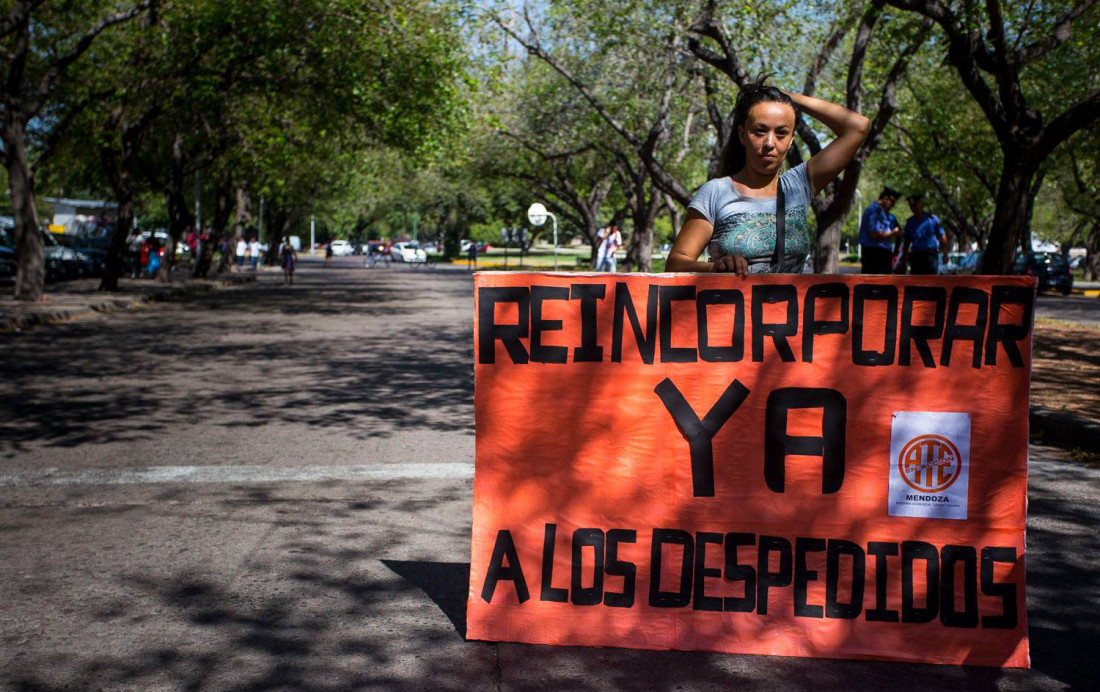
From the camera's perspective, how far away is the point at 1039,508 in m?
6.46

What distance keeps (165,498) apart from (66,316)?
1639 cm

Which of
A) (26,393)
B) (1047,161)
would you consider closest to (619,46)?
(1047,161)

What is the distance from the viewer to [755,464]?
13.2 feet

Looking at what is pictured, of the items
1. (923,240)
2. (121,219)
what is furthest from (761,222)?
(121,219)

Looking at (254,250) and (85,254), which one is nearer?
(85,254)

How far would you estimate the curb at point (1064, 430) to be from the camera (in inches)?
333

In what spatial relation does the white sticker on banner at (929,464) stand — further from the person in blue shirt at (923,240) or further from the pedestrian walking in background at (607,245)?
the pedestrian walking in background at (607,245)

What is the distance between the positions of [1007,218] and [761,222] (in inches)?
461

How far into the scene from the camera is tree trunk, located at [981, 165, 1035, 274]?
575 inches

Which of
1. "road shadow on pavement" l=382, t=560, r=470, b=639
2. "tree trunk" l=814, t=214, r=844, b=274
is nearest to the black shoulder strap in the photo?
"road shadow on pavement" l=382, t=560, r=470, b=639

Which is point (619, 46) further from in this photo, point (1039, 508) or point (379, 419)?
point (1039, 508)

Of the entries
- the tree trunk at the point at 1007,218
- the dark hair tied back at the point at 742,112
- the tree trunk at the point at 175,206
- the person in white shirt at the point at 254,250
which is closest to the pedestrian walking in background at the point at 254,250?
the person in white shirt at the point at 254,250

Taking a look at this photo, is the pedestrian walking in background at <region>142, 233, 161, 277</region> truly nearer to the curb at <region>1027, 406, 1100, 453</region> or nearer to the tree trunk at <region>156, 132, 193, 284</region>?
the tree trunk at <region>156, 132, 193, 284</region>

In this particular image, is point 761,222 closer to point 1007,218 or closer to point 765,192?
point 765,192
